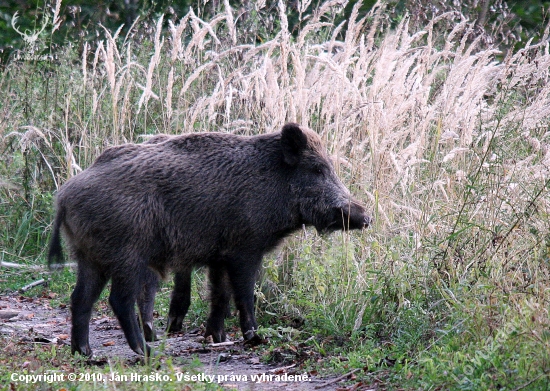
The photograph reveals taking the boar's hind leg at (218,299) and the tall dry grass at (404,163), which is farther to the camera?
the boar's hind leg at (218,299)

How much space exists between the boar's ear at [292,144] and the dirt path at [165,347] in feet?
4.84

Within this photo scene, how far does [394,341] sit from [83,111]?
200 inches

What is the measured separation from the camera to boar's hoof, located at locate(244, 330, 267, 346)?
5.90 m

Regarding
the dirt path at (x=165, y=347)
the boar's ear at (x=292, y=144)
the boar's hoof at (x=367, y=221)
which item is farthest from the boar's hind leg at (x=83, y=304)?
the boar's hoof at (x=367, y=221)

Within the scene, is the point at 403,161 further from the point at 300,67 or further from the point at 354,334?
the point at 354,334

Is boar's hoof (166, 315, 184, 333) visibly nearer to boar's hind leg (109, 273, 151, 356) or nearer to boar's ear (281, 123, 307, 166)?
A: boar's hind leg (109, 273, 151, 356)

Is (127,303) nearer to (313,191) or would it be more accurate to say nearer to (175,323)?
(175,323)

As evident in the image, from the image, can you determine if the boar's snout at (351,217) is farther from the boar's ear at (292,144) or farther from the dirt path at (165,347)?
the dirt path at (165,347)

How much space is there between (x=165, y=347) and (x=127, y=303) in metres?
0.67

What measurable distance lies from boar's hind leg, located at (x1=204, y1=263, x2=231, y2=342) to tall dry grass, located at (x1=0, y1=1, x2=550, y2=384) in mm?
540

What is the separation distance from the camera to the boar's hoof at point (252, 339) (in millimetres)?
5902

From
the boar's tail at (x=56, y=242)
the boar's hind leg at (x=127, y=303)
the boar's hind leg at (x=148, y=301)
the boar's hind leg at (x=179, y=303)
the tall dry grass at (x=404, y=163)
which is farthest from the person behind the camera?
the boar's hind leg at (x=179, y=303)

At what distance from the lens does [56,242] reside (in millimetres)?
5629

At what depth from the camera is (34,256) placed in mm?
8672
